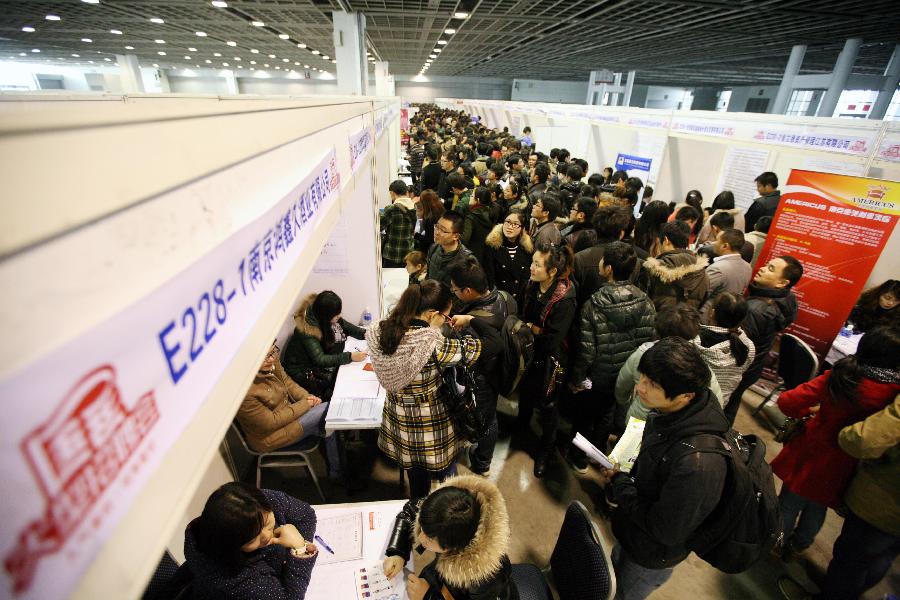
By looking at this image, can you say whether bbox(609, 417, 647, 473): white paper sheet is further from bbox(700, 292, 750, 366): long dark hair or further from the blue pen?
the blue pen

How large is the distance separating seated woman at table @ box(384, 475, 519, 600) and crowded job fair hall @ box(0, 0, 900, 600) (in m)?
0.01

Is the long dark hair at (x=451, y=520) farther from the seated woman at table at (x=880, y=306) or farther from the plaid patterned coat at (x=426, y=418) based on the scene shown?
the seated woman at table at (x=880, y=306)

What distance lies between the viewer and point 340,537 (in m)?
1.88

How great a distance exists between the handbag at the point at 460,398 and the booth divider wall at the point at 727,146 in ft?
13.7

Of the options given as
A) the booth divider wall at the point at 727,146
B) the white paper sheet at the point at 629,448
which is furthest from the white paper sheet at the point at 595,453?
the booth divider wall at the point at 727,146

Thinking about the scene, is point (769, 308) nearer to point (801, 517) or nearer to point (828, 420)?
point (828, 420)

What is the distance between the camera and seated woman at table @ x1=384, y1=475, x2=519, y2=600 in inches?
55.2

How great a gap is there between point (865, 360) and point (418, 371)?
6.99 feet

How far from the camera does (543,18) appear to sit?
8711 millimetres

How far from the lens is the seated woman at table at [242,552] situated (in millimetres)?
1415

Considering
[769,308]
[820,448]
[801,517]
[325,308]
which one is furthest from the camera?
[325,308]

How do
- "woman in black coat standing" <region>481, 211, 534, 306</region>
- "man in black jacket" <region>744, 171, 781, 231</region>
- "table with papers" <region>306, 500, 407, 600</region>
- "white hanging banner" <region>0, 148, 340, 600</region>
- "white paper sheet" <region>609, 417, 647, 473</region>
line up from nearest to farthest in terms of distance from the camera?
"white hanging banner" <region>0, 148, 340, 600</region>
"table with papers" <region>306, 500, 407, 600</region>
"white paper sheet" <region>609, 417, 647, 473</region>
"woman in black coat standing" <region>481, 211, 534, 306</region>
"man in black jacket" <region>744, 171, 781, 231</region>

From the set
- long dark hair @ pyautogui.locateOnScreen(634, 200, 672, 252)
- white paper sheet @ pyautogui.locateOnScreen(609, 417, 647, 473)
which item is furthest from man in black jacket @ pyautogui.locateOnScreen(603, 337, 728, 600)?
long dark hair @ pyautogui.locateOnScreen(634, 200, 672, 252)

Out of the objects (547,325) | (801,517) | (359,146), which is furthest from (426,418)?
(801,517)
